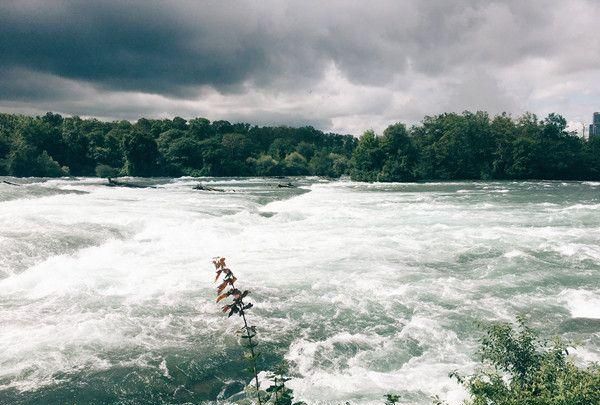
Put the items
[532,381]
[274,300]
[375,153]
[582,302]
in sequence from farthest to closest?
1. [375,153]
2. [274,300]
3. [582,302]
4. [532,381]

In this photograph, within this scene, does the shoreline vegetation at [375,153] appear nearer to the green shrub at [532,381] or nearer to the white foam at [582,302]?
the white foam at [582,302]

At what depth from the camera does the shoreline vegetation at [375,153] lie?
7612cm

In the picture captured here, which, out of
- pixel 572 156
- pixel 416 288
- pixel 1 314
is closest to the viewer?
pixel 1 314

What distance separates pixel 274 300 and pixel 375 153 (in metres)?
67.0

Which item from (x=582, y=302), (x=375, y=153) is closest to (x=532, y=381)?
(x=582, y=302)

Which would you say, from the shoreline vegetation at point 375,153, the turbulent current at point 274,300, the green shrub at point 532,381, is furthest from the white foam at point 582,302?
the shoreline vegetation at point 375,153

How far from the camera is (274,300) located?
13062 millimetres

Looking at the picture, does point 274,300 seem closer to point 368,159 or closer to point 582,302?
point 582,302

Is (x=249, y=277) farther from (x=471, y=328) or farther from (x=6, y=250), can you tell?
(x=6, y=250)

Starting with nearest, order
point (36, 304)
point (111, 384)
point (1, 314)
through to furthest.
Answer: point (111, 384) → point (1, 314) → point (36, 304)

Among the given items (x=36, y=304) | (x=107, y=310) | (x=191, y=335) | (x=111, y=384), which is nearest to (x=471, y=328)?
(x=191, y=335)

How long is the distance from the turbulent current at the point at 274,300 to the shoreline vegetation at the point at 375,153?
5272 cm

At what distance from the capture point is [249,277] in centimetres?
1518

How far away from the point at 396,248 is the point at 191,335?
11247 mm
